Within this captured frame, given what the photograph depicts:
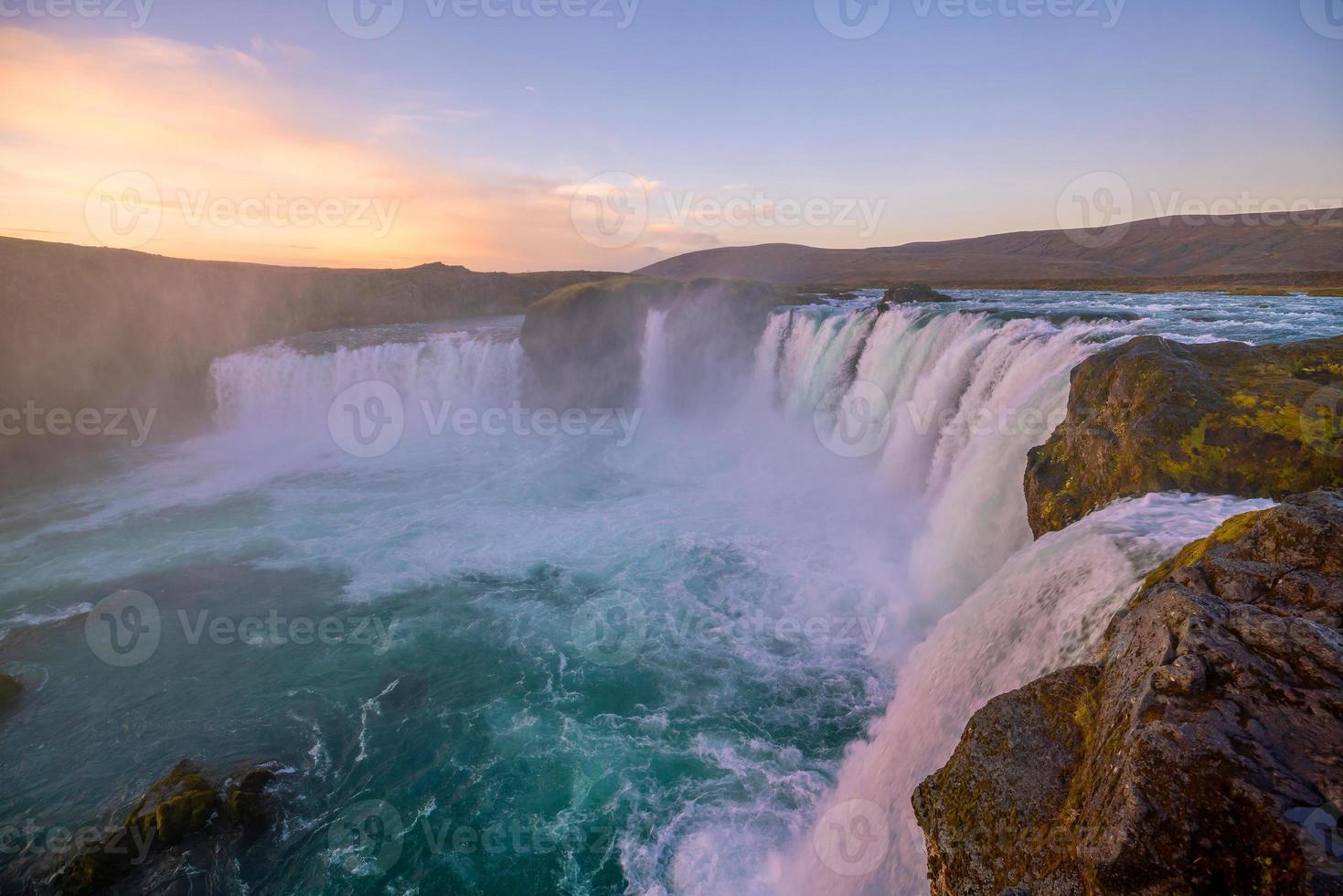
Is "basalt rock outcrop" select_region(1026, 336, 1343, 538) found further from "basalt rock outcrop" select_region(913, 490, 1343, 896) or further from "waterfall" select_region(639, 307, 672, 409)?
"waterfall" select_region(639, 307, 672, 409)

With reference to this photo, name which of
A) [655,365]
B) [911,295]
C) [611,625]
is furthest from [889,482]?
[655,365]

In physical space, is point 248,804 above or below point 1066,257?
below

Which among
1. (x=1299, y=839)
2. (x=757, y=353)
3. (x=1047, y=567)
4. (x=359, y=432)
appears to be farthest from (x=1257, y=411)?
(x=359, y=432)

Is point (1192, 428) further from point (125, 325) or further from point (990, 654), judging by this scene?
point (125, 325)

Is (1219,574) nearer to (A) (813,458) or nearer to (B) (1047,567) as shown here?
(B) (1047,567)

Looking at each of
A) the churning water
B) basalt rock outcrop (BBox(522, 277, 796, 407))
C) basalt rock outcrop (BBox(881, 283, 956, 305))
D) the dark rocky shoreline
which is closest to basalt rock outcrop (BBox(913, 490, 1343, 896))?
the dark rocky shoreline

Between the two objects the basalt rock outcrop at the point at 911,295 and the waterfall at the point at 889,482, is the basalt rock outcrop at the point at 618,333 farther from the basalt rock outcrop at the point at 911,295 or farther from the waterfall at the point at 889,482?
the basalt rock outcrop at the point at 911,295
